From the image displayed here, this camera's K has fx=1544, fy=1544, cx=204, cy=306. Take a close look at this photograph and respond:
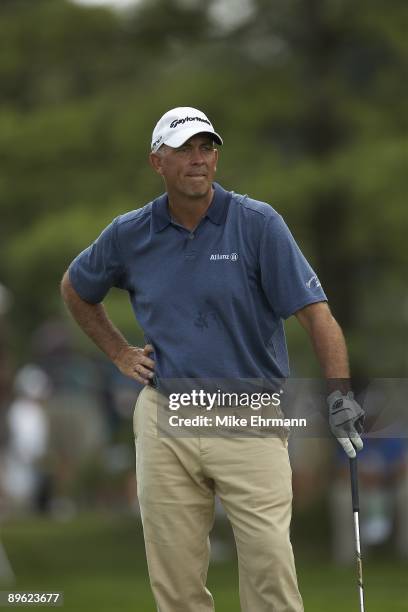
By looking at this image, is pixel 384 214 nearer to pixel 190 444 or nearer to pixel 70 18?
pixel 70 18

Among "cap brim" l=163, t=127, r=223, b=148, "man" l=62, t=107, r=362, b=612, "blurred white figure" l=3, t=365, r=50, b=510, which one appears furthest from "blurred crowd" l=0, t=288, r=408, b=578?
"cap brim" l=163, t=127, r=223, b=148

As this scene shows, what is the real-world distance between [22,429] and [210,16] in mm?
4181

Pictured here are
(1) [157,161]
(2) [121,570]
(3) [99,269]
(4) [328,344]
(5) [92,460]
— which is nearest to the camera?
(4) [328,344]

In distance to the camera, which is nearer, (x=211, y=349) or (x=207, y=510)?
(x=211, y=349)

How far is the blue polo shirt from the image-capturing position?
5816 mm

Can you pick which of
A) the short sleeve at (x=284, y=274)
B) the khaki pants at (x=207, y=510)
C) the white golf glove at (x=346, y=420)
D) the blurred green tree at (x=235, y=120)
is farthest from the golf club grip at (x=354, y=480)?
the blurred green tree at (x=235, y=120)

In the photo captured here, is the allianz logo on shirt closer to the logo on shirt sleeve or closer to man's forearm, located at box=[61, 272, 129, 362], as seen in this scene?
the logo on shirt sleeve

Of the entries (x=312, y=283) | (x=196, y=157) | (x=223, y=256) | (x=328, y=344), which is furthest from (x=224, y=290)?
(x=196, y=157)

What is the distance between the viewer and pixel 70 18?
14.4m

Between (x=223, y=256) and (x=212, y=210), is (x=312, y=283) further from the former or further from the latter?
(x=212, y=210)

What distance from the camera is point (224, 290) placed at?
5.82m

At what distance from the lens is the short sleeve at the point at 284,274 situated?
578cm

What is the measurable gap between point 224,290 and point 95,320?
0.84 metres

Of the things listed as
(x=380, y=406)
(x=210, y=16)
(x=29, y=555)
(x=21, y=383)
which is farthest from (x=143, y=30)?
(x=380, y=406)
